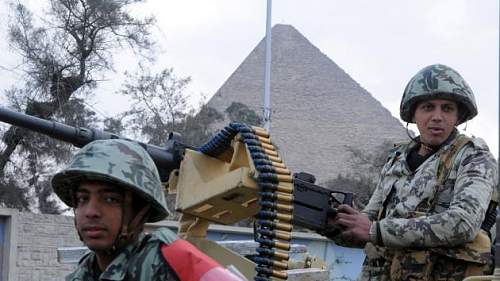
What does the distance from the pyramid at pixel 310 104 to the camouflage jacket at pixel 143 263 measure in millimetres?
46346

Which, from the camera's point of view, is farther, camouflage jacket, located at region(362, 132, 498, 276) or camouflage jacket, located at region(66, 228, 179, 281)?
camouflage jacket, located at region(362, 132, 498, 276)

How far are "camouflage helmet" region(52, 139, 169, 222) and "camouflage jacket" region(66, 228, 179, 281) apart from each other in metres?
0.14

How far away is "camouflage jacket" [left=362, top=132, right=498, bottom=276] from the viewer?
361 cm

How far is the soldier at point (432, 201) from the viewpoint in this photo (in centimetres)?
364

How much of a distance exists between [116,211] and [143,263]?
205mm

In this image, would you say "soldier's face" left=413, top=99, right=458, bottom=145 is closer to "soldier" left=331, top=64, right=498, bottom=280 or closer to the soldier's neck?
"soldier" left=331, top=64, right=498, bottom=280

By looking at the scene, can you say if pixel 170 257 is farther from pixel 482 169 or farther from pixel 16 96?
pixel 16 96

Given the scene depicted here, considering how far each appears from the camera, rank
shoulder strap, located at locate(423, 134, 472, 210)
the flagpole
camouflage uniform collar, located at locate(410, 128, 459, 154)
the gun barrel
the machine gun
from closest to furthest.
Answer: shoulder strap, located at locate(423, 134, 472, 210), camouflage uniform collar, located at locate(410, 128, 459, 154), the machine gun, the gun barrel, the flagpole

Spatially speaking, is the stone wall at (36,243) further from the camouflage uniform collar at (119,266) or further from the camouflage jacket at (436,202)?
the camouflage uniform collar at (119,266)

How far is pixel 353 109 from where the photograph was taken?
6047cm

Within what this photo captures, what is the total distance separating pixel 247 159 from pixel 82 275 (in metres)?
2.05

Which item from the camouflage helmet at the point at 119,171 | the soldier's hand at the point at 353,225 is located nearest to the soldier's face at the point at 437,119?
the soldier's hand at the point at 353,225

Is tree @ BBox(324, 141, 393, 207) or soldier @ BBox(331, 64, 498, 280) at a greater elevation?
tree @ BBox(324, 141, 393, 207)

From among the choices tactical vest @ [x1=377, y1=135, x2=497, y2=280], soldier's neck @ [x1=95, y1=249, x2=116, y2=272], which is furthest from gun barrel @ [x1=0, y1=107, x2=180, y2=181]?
soldier's neck @ [x1=95, y1=249, x2=116, y2=272]
